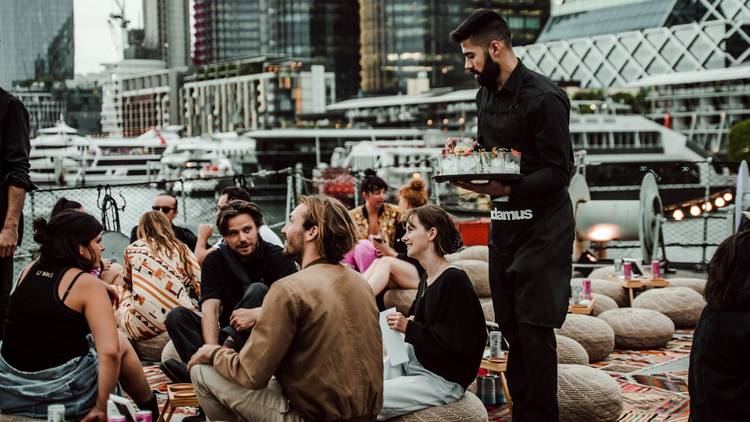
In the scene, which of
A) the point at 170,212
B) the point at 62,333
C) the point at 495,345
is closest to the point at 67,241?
the point at 62,333

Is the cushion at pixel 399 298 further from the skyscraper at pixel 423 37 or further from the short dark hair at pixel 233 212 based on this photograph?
the skyscraper at pixel 423 37

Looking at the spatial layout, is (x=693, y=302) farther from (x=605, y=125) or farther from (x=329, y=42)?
(x=329, y=42)

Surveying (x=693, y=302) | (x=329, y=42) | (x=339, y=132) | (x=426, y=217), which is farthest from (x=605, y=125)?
(x=329, y=42)

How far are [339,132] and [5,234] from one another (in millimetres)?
90939

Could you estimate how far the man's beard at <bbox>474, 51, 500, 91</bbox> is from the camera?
4078 mm

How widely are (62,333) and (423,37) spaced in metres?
120

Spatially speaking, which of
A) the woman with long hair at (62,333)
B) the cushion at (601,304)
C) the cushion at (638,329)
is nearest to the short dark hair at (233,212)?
the woman with long hair at (62,333)

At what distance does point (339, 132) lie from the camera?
95500 mm

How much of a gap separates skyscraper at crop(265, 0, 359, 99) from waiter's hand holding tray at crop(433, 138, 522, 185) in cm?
13471

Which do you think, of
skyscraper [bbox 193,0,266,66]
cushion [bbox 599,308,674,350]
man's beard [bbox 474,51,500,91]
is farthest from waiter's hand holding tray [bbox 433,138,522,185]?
skyscraper [bbox 193,0,266,66]

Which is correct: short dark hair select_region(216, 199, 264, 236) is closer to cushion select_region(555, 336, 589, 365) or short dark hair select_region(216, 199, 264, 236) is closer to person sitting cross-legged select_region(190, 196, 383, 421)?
person sitting cross-legged select_region(190, 196, 383, 421)

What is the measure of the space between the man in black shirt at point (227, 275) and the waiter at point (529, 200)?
1.92 meters

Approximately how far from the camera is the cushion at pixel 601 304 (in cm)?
850

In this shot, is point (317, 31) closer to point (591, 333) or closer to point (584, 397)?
point (591, 333)
